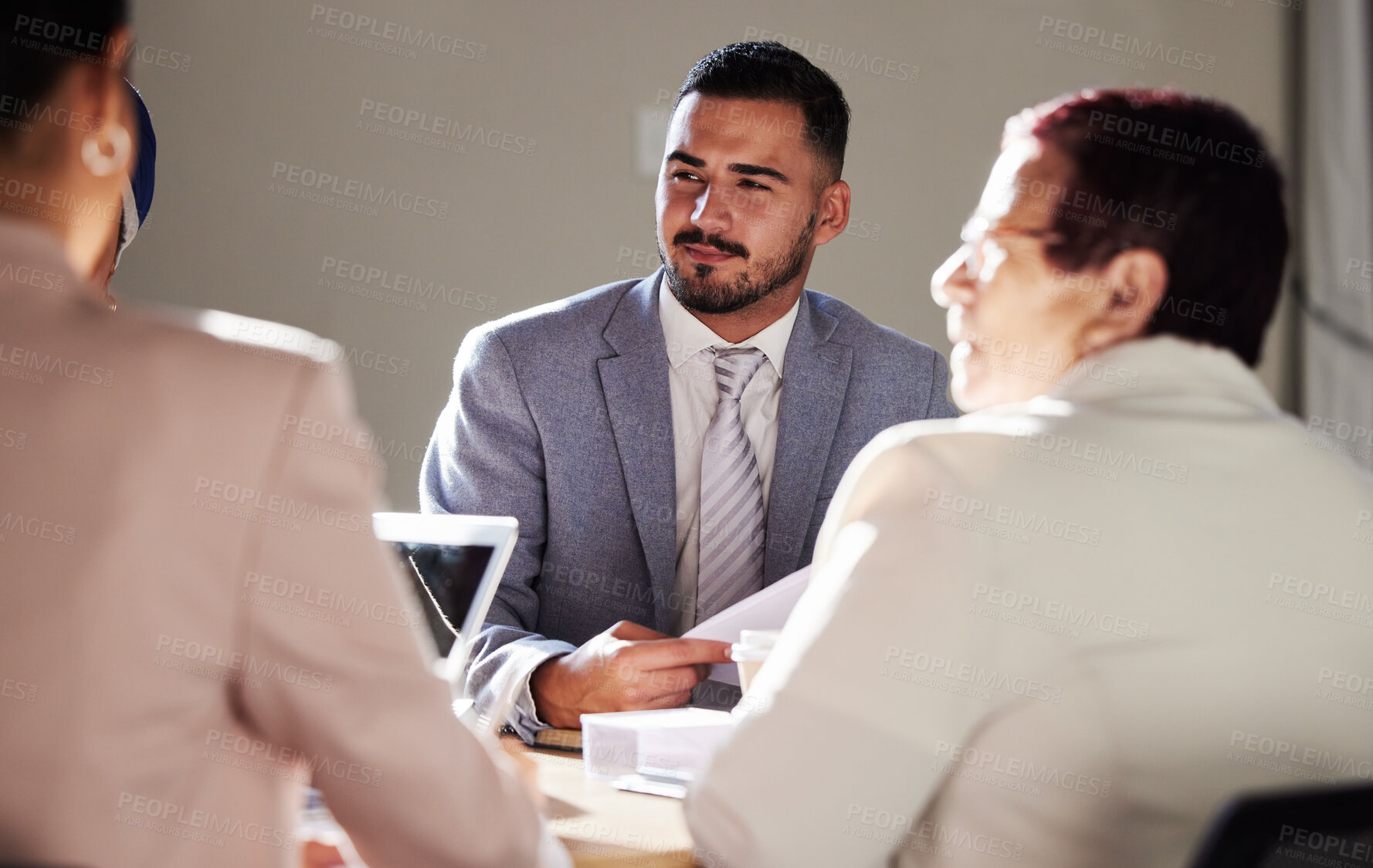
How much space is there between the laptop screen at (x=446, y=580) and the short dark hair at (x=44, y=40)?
0.74 meters

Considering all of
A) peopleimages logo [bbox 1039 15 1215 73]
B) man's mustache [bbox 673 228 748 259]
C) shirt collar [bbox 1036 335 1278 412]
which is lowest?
shirt collar [bbox 1036 335 1278 412]

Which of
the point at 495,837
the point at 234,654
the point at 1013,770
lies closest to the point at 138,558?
the point at 234,654

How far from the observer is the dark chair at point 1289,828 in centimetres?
76

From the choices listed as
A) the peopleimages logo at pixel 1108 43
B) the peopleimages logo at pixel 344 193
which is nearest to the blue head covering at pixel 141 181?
the peopleimages logo at pixel 344 193

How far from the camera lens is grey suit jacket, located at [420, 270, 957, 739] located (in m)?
2.18

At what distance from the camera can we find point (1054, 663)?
0.94m

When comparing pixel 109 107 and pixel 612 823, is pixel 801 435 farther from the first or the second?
pixel 109 107

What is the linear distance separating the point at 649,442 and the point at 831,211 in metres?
0.79

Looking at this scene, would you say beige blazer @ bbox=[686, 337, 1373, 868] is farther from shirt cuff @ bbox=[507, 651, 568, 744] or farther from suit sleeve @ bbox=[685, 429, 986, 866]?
shirt cuff @ bbox=[507, 651, 568, 744]

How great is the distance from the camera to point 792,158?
247cm

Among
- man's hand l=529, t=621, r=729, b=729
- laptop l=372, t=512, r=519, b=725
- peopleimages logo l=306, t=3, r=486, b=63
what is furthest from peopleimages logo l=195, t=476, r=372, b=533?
peopleimages logo l=306, t=3, r=486, b=63

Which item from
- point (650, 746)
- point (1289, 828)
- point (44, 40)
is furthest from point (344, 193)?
point (1289, 828)

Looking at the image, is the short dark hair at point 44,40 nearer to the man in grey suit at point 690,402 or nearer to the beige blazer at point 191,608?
the beige blazer at point 191,608

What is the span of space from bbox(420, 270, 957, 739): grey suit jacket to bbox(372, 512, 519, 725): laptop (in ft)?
2.12
